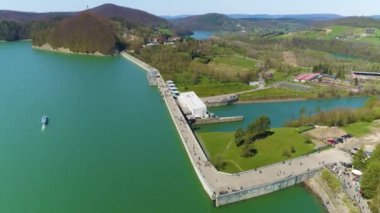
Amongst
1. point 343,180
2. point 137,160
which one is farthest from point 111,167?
point 343,180

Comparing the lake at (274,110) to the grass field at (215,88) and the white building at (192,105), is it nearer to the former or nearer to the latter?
the white building at (192,105)

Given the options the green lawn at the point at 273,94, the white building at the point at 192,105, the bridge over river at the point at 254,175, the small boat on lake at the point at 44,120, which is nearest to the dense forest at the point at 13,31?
the small boat on lake at the point at 44,120

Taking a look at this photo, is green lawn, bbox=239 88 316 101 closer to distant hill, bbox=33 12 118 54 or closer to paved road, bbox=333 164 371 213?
paved road, bbox=333 164 371 213

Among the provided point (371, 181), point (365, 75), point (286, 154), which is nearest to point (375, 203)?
point (371, 181)

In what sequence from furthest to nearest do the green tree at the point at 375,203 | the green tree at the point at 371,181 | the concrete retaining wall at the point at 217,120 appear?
the concrete retaining wall at the point at 217,120 < the green tree at the point at 371,181 < the green tree at the point at 375,203

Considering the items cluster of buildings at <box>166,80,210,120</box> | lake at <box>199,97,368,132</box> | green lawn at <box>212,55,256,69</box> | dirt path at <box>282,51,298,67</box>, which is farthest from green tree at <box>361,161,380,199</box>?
dirt path at <box>282,51,298,67</box>

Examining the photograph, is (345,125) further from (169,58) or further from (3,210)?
(169,58)

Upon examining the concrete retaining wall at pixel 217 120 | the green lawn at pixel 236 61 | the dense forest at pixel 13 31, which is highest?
the dense forest at pixel 13 31
